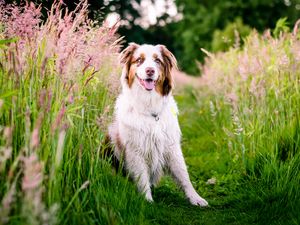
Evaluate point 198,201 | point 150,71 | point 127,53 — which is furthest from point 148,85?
point 198,201

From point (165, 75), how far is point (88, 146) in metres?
1.38

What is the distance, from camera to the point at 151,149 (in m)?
4.46

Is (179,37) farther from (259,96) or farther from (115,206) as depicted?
(115,206)

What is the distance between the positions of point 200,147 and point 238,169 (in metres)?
1.74

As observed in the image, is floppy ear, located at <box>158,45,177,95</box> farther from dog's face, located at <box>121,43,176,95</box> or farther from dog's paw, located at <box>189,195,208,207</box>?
dog's paw, located at <box>189,195,208,207</box>

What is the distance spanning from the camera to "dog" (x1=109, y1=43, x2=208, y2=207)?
14.5 ft

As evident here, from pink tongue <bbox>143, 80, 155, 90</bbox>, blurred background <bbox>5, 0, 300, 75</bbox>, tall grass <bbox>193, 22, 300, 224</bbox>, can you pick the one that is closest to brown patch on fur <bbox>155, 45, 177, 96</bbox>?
pink tongue <bbox>143, 80, 155, 90</bbox>

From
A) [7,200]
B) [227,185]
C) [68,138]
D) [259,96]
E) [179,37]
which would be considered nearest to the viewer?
[7,200]

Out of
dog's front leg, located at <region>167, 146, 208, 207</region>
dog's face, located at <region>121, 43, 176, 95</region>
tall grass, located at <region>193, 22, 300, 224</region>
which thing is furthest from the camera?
dog's front leg, located at <region>167, 146, 208, 207</region>

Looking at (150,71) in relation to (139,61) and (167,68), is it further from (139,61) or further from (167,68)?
(167,68)

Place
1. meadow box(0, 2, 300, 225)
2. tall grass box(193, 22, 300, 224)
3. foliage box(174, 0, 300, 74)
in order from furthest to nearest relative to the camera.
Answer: foliage box(174, 0, 300, 74) < tall grass box(193, 22, 300, 224) < meadow box(0, 2, 300, 225)

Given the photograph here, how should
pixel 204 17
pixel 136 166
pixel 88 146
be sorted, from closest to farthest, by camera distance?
pixel 88 146
pixel 136 166
pixel 204 17

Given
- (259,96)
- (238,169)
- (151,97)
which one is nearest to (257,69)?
(259,96)

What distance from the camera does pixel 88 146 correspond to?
145 inches
